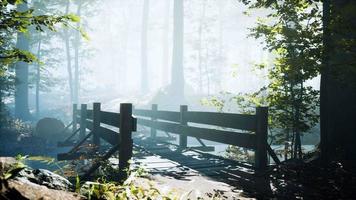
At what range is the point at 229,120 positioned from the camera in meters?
7.89

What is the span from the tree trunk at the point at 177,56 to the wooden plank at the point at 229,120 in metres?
30.3

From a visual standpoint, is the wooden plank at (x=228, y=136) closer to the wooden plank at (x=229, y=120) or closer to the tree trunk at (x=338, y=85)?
the wooden plank at (x=229, y=120)

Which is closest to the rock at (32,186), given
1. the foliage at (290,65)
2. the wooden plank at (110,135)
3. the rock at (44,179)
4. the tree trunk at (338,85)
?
the rock at (44,179)

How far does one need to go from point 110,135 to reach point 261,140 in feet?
12.4

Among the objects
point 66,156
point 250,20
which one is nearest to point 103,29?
point 250,20

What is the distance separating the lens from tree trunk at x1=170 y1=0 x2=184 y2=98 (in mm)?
40469

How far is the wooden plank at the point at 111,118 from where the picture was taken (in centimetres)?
763

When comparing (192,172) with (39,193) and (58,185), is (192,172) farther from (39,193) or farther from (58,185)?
(39,193)

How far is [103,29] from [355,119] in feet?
234

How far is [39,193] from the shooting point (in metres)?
3.11

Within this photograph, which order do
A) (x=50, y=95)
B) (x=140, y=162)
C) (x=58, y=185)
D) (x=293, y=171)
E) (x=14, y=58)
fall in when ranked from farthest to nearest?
(x=50, y=95) < (x=140, y=162) < (x=293, y=171) < (x=14, y=58) < (x=58, y=185)

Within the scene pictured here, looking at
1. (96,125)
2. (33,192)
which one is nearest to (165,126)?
(96,125)

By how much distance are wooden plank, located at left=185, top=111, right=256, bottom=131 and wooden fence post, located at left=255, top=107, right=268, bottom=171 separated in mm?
197

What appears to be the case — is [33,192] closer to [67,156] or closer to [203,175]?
[203,175]
